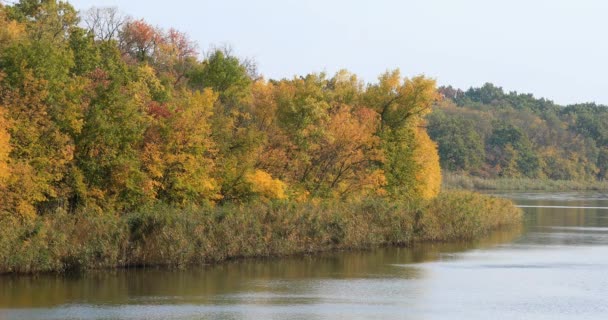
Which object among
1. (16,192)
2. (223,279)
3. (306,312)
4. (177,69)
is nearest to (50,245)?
(16,192)

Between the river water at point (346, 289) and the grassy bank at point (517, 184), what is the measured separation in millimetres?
69710

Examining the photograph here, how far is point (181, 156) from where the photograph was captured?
152 ft

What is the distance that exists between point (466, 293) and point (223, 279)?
32.7 feet

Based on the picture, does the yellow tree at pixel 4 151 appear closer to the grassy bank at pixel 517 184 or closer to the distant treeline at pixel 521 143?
the grassy bank at pixel 517 184

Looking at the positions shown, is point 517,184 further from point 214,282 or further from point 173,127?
point 214,282

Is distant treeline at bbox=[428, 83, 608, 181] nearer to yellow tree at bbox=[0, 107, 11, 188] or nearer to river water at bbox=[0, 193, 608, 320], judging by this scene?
river water at bbox=[0, 193, 608, 320]

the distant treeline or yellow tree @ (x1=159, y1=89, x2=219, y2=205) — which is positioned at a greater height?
the distant treeline

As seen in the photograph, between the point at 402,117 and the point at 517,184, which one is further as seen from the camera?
the point at 517,184

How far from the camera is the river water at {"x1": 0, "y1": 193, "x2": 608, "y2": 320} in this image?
31.5m

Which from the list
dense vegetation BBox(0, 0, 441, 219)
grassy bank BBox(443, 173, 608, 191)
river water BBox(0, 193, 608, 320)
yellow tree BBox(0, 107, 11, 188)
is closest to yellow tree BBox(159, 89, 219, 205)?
dense vegetation BBox(0, 0, 441, 219)

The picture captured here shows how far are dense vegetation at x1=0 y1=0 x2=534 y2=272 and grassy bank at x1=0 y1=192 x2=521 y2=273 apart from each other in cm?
7

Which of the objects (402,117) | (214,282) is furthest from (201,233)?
(402,117)

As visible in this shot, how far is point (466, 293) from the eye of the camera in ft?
118

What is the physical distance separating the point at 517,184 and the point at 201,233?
104m
